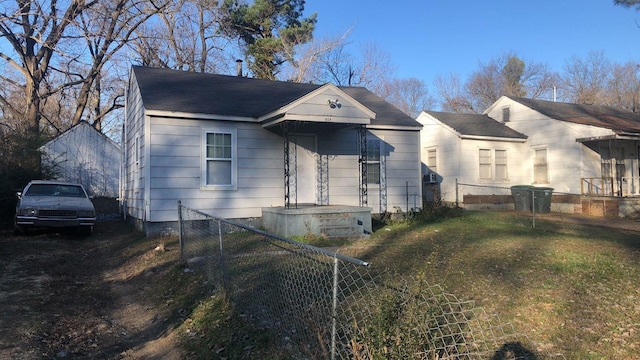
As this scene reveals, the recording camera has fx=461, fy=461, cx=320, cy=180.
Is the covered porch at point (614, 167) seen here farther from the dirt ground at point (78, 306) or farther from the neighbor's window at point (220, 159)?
the dirt ground at point (78, 306)

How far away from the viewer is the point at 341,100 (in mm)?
11484

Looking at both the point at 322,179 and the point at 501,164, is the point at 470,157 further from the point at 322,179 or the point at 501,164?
the point at 322,179

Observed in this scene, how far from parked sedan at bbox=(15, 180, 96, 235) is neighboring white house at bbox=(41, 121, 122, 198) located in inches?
571

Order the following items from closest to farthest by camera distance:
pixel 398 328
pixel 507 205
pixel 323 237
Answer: pixel 398 328 → pixel 323 237 → pixel 507 205

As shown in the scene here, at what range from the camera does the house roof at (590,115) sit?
19.3 metres

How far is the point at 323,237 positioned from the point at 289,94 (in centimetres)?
577

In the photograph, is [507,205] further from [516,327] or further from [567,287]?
[516,327]

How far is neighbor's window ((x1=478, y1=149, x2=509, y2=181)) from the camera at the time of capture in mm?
20828

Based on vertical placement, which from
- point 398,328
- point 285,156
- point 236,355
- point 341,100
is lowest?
point 236,355

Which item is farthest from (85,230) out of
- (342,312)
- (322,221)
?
(342,312)

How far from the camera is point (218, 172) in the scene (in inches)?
476

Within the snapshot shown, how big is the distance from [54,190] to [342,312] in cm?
1125

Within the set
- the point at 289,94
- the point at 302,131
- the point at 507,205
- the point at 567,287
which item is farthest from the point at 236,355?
the point at 507,205

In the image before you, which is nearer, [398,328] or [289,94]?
[398,328]
